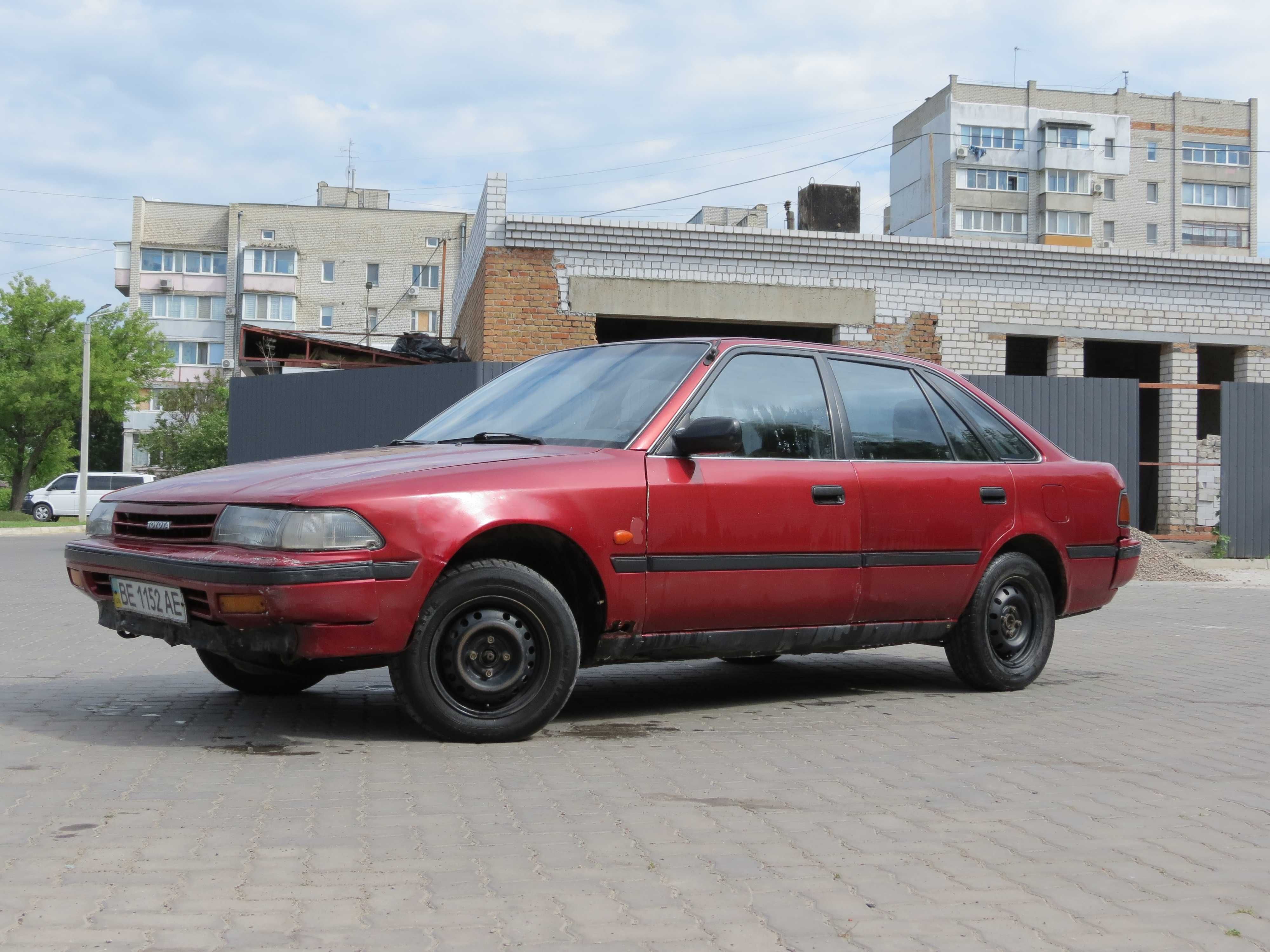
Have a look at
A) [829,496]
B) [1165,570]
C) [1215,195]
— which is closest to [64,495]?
[1165,570]

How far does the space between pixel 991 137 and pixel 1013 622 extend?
270 ft

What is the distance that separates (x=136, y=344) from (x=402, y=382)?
43.3 meters

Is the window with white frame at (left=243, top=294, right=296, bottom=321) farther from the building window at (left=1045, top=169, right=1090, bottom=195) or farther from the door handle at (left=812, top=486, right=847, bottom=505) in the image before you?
the door handle at (left=812, top=486, right=847, bottom=505)

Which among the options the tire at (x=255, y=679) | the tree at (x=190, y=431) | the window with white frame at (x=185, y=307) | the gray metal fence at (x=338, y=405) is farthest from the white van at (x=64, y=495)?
the tire at (x=255, y=679)

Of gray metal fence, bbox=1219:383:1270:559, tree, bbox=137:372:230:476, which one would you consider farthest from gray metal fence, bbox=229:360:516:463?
tree, bbox=137:372:230:476

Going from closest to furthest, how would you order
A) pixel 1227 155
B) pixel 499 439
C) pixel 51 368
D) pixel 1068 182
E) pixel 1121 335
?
pixel 499 439
pixel 1121 335
pixel 51 368
pixel 1068 182
pixel 1227 155

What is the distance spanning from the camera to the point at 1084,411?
19344 millimetres

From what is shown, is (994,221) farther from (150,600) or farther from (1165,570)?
(150,600)

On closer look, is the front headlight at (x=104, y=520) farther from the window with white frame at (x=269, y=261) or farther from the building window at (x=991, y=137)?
the building window at (x=991, y=137)

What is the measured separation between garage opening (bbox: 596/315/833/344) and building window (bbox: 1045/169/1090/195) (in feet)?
214

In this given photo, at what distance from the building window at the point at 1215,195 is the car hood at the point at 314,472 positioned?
92.1 meters

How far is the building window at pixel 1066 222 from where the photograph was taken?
8525cm

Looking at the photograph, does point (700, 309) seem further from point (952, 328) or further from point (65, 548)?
point (65, 548)

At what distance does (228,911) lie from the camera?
325 centimetres
